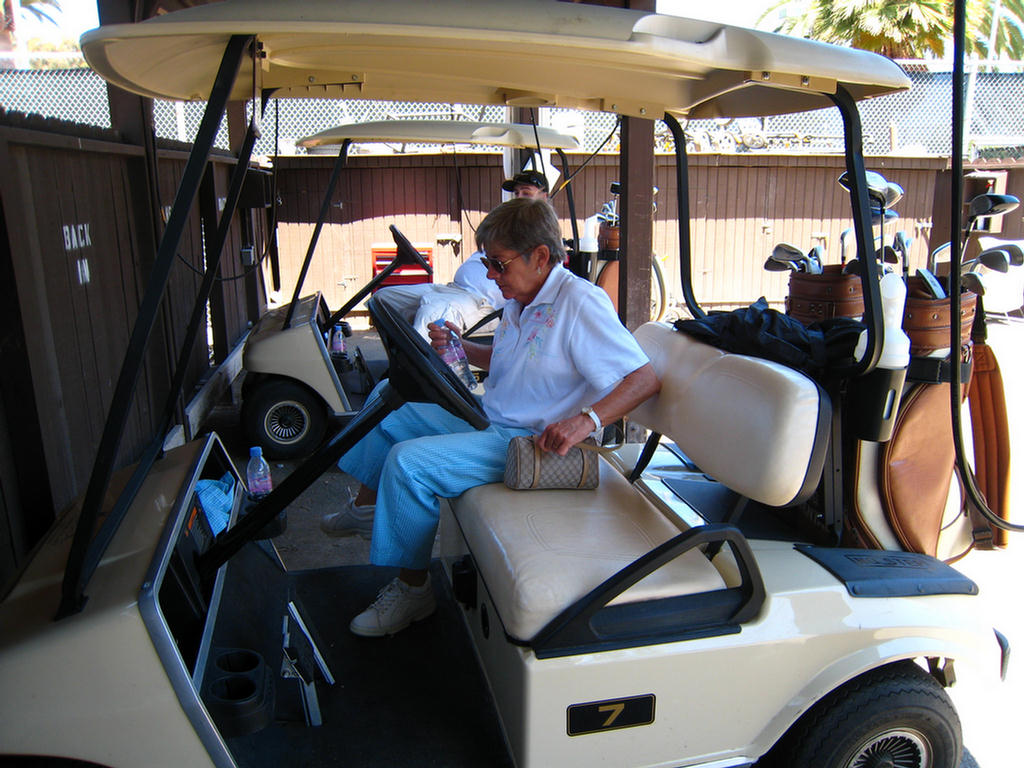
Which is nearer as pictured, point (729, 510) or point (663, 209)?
point (729, 510)

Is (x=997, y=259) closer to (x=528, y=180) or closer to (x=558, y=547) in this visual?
(x=558, y=547)

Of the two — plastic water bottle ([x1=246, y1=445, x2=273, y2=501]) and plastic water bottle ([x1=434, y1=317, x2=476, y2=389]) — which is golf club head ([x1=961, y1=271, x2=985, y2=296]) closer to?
plastic water bottle ([x1=434, y1=317, x2=476, y2=389])

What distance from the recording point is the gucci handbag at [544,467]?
6.84ft

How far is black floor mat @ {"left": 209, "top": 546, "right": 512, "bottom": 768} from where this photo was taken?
1.73 meters

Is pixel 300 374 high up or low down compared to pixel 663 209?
down

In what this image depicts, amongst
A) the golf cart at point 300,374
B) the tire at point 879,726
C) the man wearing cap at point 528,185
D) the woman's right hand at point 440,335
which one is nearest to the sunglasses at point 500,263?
the woman's right hand at point 440,335

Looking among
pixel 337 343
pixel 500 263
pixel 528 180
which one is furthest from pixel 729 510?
pixel 337 343

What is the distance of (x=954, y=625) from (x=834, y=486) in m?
0.40

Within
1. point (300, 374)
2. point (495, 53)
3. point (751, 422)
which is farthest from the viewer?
point (300, 374)

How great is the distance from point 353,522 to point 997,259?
2.18 m

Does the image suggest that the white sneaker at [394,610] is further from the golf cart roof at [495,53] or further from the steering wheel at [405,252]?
the steering wheel at [405,252]

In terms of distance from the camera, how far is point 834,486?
6.43 ft

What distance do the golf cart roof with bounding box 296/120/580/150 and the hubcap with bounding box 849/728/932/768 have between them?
3.78m

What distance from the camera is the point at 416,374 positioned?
190 cm
